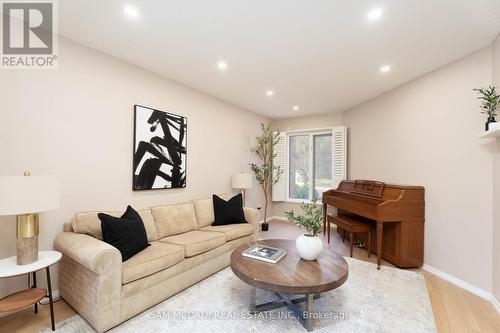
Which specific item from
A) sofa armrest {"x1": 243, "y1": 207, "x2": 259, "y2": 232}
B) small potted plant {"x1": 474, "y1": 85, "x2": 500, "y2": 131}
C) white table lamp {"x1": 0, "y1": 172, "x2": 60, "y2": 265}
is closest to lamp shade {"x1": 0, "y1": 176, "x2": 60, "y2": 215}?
white table lamp {"x1": 0, "y1": 172, "x2": 60, "y2": 265}

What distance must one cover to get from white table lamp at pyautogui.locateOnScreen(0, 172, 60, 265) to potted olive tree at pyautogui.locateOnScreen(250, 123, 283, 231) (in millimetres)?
3840

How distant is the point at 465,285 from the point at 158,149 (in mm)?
4080

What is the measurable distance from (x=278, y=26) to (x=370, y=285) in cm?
292

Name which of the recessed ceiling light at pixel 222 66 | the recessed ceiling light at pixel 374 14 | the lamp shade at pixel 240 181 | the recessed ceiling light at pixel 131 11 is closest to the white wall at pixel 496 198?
the recessed ceiling light at pixel 374 14

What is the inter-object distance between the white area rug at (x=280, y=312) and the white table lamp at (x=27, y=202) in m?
0.69

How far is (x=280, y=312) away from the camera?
2129mm

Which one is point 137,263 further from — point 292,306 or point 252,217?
point 252,217

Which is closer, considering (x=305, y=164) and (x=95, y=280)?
(x=95, y=280)

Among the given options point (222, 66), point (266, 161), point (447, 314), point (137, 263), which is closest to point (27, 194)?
point (137, 263)

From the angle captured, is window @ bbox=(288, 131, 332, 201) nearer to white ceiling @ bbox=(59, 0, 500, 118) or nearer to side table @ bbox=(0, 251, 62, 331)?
white ceiling @ bbox=(59, 0, 500, 118)

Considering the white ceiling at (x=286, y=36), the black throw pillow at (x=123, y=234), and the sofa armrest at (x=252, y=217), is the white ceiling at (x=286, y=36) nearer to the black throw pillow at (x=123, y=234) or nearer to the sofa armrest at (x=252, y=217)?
the black throw pillow at (x=123, y=234)

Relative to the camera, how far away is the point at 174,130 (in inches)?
137

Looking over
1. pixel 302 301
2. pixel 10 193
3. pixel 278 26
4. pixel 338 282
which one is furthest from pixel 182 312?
pixel 278 26

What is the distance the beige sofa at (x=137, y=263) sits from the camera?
184 centimetres
